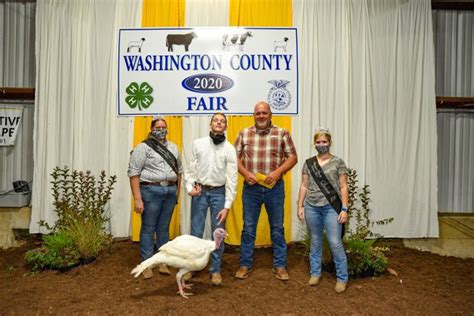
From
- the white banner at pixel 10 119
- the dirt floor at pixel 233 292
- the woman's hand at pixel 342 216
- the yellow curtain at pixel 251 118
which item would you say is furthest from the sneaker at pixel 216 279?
the white banner at pixel 10 119

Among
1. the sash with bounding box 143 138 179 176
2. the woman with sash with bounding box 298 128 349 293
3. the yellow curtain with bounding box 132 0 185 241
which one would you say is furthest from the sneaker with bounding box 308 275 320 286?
the yellow curtain with bounding box 132 0 185 241

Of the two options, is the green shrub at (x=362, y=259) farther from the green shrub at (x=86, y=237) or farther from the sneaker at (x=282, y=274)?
the green shrub at (x=86, y=237)

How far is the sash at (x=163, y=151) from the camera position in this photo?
392cm

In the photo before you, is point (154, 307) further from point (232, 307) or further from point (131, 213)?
point (131, 213)

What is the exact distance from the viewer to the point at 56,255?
449 centimetres

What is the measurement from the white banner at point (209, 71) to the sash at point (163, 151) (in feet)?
4.27

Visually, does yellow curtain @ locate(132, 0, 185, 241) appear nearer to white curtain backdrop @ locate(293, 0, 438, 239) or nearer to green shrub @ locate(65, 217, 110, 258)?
green shrub @ locate(65, 217, 110, 258)

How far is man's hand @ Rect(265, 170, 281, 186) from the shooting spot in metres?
3.89

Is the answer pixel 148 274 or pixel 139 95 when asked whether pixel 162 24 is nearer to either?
pixel 139 95

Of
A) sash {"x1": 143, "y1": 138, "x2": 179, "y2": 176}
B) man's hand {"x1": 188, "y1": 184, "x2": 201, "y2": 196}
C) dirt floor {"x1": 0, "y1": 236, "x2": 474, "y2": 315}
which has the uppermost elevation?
sash {"x1": 143, "y1": 138, "x2": 179, "y2": 176}

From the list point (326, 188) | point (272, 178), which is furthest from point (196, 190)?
point (326, 188)

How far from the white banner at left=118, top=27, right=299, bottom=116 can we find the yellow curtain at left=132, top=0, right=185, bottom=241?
0.34 feet

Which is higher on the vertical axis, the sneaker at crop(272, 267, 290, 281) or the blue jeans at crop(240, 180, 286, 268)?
the blue jeans at crop(240, 180, 286, 268)

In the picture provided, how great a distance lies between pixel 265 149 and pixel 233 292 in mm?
1466
